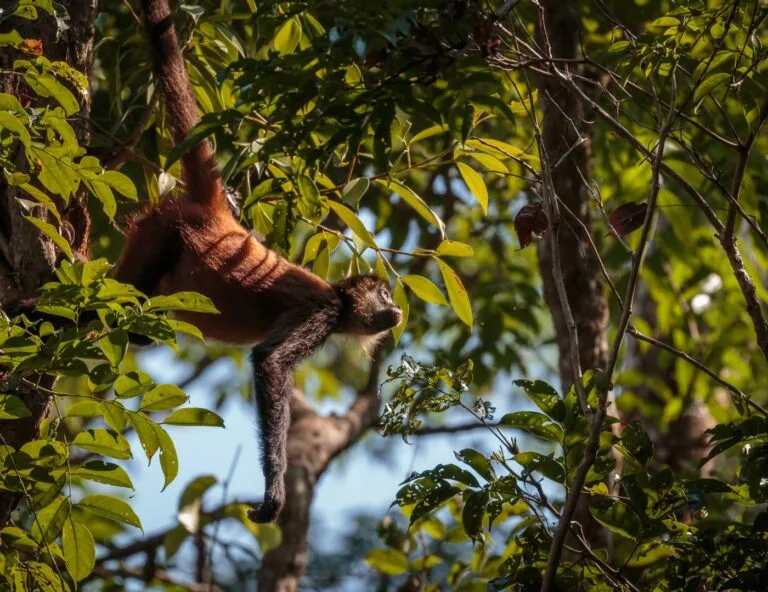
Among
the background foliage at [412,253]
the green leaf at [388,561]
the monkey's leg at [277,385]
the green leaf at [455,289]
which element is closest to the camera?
the background foliage at [412,253]

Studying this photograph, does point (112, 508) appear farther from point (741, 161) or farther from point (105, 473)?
point (741, 161)

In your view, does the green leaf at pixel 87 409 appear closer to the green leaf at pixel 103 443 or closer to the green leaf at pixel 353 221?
the green leaf at pixel 103 443

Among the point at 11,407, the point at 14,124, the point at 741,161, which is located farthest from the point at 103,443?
the point at 741,161

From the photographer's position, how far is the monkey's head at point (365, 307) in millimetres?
5758

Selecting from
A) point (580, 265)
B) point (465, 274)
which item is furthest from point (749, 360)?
point (580, 265)

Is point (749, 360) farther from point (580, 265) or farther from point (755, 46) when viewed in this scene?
point (755, 46)

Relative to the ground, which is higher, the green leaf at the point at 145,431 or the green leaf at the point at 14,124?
the green leaf at the point at 14,124

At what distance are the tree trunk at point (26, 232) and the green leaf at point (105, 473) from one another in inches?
25.1

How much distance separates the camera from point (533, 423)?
3.01 metres

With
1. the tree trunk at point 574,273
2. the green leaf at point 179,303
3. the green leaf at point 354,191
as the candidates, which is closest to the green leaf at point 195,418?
the green leaf at point 179,303

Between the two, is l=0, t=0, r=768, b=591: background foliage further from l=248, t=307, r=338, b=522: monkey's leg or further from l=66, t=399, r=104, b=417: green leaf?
l=248, t=307, r=338, b=522: monkey's leg

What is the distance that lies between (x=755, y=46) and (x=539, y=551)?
5.93 ft

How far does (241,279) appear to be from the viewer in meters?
4.89

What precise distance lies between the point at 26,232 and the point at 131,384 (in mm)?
1122
